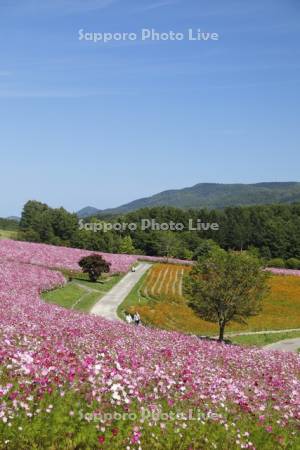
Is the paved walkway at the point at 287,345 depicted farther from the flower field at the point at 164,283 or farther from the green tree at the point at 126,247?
the green tree at the point at 126,247

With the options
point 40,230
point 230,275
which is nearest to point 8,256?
point 230,275

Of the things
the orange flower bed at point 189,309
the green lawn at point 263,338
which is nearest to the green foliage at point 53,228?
the orange flower bed at point 189,309

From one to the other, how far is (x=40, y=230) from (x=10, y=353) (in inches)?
5663

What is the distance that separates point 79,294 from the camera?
54.6 metres

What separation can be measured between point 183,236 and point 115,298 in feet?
345

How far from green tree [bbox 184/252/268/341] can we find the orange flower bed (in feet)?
10.9

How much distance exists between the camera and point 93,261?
6462cm

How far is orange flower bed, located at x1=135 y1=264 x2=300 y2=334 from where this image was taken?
44.9 metres

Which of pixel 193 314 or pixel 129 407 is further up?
pixel 129 407

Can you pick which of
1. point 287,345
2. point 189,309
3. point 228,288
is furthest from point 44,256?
point 287,345

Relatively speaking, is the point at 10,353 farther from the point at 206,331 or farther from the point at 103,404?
the point at 206,331

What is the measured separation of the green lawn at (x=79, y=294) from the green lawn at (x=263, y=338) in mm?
13963

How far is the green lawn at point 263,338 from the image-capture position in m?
38.3

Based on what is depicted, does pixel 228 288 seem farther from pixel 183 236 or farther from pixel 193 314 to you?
pixel 183 236
